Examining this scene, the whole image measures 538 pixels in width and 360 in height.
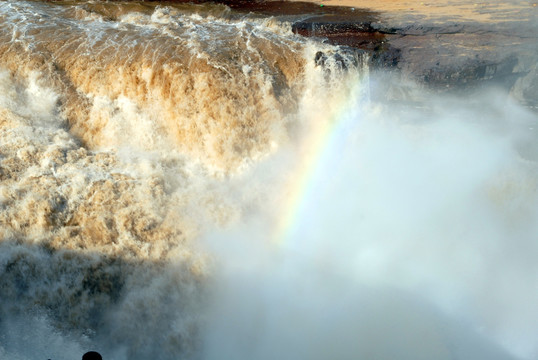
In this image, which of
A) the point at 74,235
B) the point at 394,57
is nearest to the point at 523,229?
the point at 394,57

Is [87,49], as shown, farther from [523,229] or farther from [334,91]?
[523,229]

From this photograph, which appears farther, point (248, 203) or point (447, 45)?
point (447, 45)

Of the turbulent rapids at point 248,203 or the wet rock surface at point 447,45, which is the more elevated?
the wet rock surface at point 447,45

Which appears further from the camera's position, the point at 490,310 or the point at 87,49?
the point at 87,49

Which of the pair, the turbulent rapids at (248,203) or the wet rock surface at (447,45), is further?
the wet rock surface at (447,45)

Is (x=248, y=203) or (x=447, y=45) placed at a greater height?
(x=447, y=45)

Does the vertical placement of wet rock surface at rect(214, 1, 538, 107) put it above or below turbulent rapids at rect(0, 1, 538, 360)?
above

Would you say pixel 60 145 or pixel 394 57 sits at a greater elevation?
pixel 394 57

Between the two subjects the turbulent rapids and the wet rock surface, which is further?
the wet rock surface
